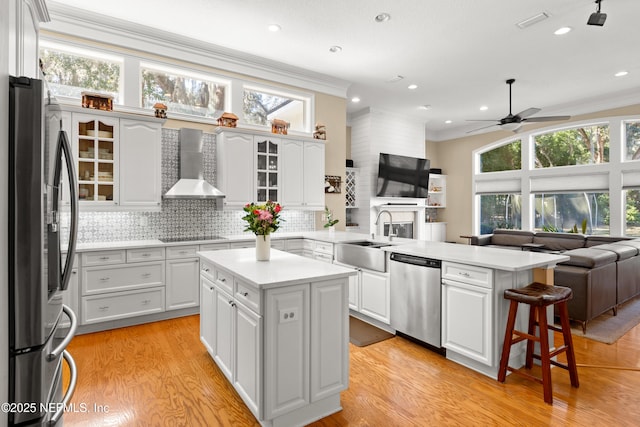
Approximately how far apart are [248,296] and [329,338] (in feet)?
1.86

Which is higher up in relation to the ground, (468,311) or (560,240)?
(560,240)

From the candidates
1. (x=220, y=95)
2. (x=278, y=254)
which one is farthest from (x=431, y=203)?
(x=278, y=254)

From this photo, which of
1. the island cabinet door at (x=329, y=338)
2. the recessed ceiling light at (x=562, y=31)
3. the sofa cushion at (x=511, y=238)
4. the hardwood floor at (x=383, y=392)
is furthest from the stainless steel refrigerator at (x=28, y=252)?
the sofa cushion at (x=511, y=238)

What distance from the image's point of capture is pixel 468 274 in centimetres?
266

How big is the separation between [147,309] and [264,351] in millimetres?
2515

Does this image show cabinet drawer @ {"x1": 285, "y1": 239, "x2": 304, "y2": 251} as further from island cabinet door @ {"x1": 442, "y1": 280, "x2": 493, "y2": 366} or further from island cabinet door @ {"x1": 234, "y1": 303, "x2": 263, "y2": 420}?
island cabinet door @ {"x1": 234, "y1": 303, "x2": 263, "y2": 420}

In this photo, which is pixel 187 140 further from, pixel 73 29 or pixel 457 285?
pixel 457 285

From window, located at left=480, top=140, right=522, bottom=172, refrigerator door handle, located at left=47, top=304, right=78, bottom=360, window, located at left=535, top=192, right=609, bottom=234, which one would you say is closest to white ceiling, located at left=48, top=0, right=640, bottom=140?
window, located at left=480, top=140, right=522, bottom=172

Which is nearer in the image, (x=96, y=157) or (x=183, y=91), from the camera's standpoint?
(x=96, y=157)

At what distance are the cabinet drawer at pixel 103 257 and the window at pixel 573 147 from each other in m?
8.05

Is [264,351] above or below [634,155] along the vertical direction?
below

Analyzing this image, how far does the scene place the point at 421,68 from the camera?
511 cm

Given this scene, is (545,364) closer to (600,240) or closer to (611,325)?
(611,325)

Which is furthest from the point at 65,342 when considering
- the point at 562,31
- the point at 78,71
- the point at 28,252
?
the point at 562,31
